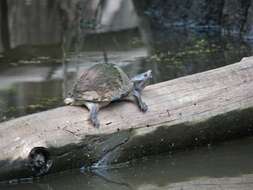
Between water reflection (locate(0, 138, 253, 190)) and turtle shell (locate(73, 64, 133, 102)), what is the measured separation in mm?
611

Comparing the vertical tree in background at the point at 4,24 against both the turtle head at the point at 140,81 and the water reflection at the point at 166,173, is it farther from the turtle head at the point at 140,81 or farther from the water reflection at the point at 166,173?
the water reflection at the point at 166,173

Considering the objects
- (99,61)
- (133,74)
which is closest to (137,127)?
(133,74)

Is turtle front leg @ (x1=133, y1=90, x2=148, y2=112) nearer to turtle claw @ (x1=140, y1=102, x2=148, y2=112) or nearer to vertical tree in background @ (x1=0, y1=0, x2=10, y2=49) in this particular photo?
turtle claw @ (x1=140, y1=102, x2=148, y2=112)

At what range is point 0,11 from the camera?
557 inches

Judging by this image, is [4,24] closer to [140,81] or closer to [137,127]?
[140,81]

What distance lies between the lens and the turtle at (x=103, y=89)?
5.52 m

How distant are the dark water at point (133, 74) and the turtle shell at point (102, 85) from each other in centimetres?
62

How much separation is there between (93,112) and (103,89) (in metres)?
0.31

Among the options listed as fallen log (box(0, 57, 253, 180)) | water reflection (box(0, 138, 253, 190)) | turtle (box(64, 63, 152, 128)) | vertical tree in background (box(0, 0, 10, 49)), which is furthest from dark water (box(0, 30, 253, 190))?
vertical tree in background (box(0, 0, 10, 49))

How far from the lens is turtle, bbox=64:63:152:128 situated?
5.52 metres

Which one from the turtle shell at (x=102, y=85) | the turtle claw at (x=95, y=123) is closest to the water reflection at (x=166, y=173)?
the turtle claw at (x=95, y=123)

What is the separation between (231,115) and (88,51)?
17.5ft

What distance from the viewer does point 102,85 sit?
18.5ft

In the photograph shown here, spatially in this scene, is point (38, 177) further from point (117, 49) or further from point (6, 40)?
point (6, 40)
